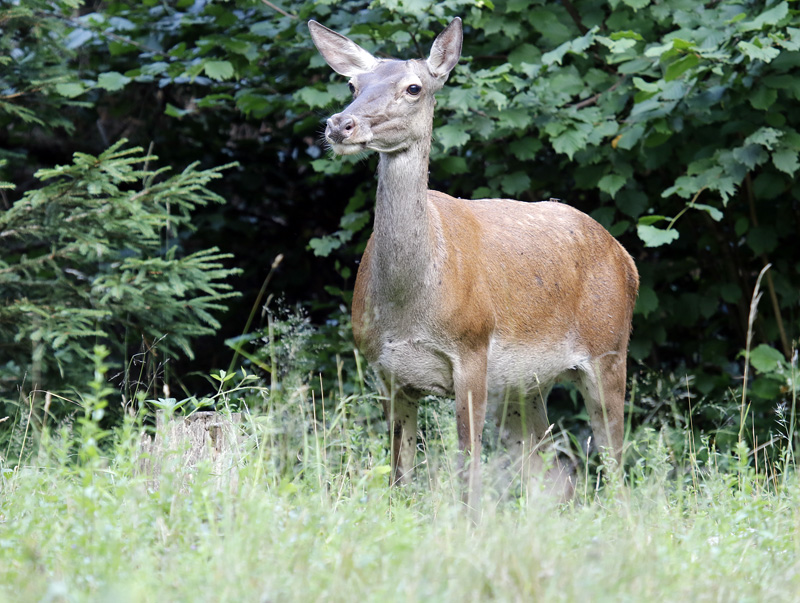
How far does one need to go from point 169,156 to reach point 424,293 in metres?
4.34

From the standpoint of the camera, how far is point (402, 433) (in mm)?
4688

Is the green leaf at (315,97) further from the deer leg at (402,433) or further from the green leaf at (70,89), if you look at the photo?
the deer leg at (402,433)

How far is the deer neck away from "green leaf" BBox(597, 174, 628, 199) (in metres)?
2.02

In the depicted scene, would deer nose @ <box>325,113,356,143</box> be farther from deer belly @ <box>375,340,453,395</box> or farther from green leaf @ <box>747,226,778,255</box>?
green leaf @ <box>747,226,778,255</box>

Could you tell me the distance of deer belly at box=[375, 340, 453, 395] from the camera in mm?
4406

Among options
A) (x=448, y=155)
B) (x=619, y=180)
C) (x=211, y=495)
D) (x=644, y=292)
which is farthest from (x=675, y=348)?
(x=211, y=495)

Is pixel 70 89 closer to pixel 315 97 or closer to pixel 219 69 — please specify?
pixel 219 69

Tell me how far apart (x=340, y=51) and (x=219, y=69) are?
5.29 feet

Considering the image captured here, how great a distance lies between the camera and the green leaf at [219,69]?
6324 mm

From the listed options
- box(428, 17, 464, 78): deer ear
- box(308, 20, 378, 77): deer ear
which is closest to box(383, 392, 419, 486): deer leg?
box(428, 17, 464, 78): deer ear

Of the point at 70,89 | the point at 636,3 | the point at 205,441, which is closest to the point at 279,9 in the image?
the point at 70,89

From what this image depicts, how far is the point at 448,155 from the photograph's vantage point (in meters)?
6.57

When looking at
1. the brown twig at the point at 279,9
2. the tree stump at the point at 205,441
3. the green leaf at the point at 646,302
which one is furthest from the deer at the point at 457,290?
the brown twig at the point at 279,9

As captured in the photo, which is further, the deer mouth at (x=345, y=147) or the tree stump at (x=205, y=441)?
the deer mouth at (x=345, y=147)
